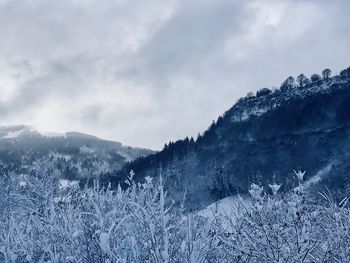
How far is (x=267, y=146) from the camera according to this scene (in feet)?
488

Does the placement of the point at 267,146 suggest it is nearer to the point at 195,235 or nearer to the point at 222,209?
the point at 222,209

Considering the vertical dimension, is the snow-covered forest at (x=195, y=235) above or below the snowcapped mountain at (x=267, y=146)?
below

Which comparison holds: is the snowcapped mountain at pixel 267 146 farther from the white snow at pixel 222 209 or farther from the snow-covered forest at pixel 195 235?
the snow-covered forest at pixel 195 235

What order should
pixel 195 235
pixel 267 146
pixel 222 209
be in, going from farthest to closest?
pixel 267 146
pixel 222 209
pixel 195 235

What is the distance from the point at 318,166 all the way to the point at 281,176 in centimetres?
1085

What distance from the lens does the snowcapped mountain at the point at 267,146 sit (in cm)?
12700

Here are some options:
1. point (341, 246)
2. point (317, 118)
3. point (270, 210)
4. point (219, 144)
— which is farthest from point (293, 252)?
point (219, 144)

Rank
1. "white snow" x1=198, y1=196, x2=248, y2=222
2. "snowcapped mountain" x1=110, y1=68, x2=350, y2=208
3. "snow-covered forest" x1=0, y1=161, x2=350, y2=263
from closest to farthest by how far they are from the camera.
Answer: "snow-covered forest" x1=0, y1=161, x2=350, y2=263 < "white snow" x1=198, y1=196, x2=248, y2=222 < "snowcapped mountain" x1=110, y1=68, x2=350, y2=208

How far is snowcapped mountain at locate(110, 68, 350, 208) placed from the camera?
127000 mm

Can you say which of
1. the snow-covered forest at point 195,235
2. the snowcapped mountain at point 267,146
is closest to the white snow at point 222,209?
the snow-covered forest at point 195,235

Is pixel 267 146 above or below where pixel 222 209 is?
above

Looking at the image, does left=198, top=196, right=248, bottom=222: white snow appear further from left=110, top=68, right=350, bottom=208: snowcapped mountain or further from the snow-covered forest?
left=110, top=68, right=350, bottom=208: snowcapped mountain

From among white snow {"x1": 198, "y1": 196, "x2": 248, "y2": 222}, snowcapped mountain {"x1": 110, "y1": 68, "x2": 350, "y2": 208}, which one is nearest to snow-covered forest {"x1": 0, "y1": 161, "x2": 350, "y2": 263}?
white snow {"x1": 198, "y1": 196, "x2": 248, "y2": 222}

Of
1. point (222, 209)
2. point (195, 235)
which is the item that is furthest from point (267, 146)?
point (195, 235)
